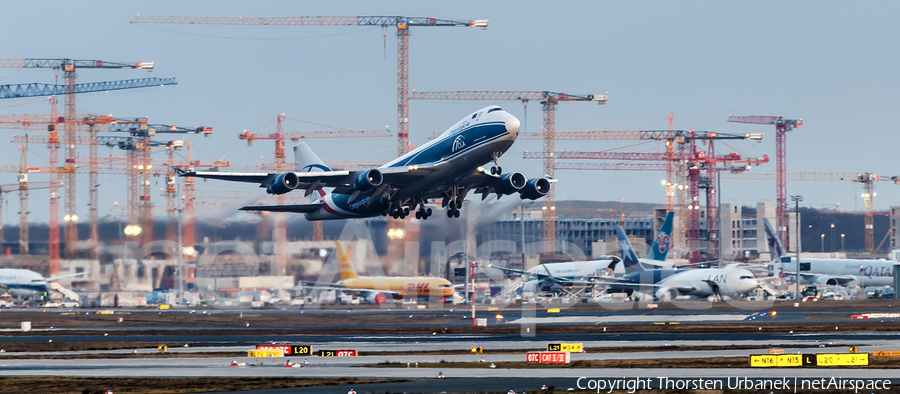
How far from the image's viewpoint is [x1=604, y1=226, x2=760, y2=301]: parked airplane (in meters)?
98.8

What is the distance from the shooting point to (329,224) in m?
82.2

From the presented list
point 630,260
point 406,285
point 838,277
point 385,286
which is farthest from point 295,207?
point 838,277

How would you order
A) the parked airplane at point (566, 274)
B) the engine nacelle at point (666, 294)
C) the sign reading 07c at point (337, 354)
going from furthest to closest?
the parked airplane at point (566, 274)
the engine nacelle at point (666, 294)
the sign reading 07c at point (337, 354)

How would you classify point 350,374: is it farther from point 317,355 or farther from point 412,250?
point 412,250

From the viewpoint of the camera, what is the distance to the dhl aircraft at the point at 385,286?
346 feet

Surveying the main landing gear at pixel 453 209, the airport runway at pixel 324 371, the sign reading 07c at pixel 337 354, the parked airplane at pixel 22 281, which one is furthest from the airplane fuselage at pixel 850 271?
the parked airplane at pixel 22 281

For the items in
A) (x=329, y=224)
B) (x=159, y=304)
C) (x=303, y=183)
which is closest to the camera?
(x=303, y=183)

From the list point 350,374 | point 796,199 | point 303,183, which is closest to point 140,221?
point 303,183

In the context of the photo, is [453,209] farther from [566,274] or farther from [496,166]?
[566,274]

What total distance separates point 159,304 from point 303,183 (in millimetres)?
60818

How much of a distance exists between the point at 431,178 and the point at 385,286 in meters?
59.6

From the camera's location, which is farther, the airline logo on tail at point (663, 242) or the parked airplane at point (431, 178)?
the airline logo on tail at point (663, 242)

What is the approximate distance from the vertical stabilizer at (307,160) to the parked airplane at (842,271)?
8317cm

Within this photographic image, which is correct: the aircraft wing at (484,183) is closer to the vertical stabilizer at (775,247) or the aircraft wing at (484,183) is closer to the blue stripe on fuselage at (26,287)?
the blue stripe on fuselage at (26,287)
